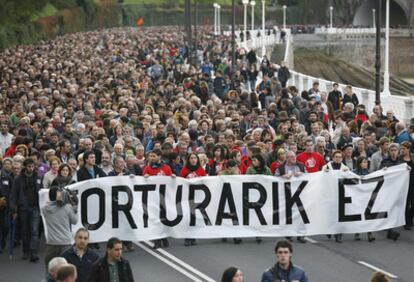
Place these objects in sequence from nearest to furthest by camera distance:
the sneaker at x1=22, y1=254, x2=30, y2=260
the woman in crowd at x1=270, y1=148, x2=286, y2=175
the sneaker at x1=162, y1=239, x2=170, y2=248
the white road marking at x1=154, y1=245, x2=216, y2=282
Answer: the white road marking at x1=154, y1=245, x2=216, y2=282 < the sneaker at x1=22, y1=254, x2=30, y2=260 < the sneaker at x1=162, y1=239, x2=170, y2=248 < the woman in crowd at x1=270, y1=148, x2=286, y2=175

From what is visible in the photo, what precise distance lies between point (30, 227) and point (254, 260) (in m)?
3.08

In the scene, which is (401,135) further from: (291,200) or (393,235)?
(291,200)

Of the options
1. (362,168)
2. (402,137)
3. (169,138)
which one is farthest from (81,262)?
(402,137)

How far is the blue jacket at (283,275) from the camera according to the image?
10953 millimetres

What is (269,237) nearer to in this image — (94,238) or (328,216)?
(328,216)

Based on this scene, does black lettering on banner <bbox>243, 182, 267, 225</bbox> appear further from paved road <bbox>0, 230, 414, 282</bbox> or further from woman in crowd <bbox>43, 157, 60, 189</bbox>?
woman in crowd <bbox>43, 157, 60, 189</bbox>

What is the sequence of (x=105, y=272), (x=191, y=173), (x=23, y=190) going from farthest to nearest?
(x=191, y=173) < (x=23, y=190) < (x=105, y=272)

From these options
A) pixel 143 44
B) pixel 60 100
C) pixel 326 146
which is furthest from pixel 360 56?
pixel 326 146

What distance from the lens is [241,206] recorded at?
17.1m

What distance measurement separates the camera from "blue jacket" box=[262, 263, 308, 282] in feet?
35.9

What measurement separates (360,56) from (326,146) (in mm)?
98867

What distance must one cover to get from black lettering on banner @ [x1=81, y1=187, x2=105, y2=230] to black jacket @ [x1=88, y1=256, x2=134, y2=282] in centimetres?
489

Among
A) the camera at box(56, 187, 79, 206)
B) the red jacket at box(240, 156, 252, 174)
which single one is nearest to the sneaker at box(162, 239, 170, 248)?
the red jacket at box(240, 156, 252, 174)

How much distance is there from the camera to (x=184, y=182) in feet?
55.7
